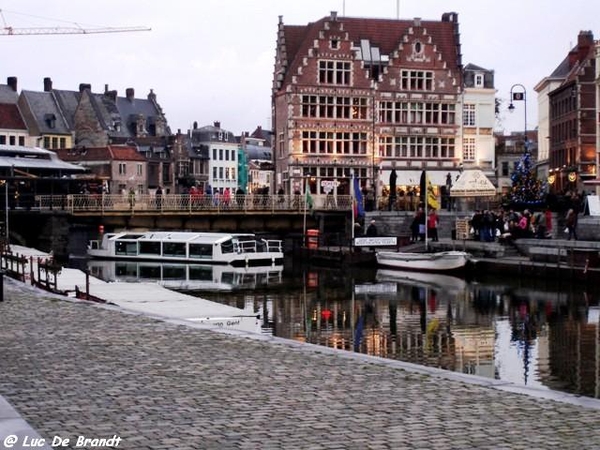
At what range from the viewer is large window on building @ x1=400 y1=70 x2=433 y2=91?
72500 mm

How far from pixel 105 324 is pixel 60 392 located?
6.94 metres

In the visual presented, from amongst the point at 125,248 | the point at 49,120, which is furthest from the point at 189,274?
the point at 49,120

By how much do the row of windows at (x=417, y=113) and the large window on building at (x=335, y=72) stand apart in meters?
3.16

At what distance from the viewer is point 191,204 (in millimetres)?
61719

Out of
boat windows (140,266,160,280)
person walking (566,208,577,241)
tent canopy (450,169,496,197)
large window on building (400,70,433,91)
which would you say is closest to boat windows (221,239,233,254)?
boat windows (140,266,160,280)

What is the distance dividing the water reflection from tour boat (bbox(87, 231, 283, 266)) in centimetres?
807

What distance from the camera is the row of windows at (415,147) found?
71812 mm

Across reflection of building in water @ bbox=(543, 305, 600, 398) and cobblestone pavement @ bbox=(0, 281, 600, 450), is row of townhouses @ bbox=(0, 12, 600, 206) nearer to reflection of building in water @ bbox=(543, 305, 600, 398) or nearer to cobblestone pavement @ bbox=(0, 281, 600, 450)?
reflection of building in water @ bbox=(543, 305, 600, 398)

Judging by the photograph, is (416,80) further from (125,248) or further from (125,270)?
(125,270)

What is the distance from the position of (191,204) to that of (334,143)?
498 inches

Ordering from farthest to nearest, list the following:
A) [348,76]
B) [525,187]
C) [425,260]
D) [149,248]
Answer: [348,76] → [149,248] → [525,187] → [425,260]

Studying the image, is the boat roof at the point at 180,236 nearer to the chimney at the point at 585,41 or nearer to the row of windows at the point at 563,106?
the row of windows at the point at 563,106

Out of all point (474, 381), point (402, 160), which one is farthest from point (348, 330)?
point (402, 160)

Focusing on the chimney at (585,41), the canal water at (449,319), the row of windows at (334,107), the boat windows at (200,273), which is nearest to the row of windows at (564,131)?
the chimney at (585,41)
